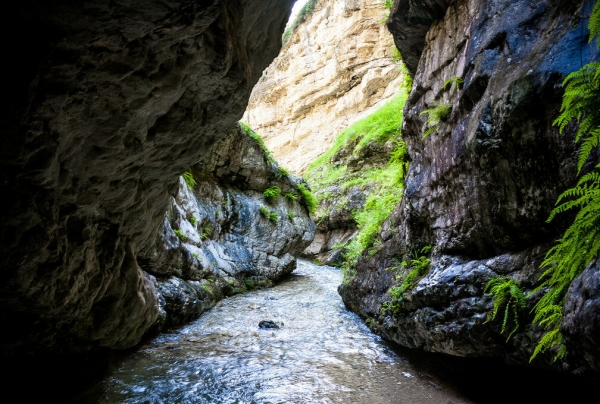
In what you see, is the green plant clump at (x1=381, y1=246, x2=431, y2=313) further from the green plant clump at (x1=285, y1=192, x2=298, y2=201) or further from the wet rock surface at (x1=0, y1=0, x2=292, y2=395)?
the green plant clump at (x1=285, y1=192, x2=298, y2=201)

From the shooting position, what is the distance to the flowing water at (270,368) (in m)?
4.55

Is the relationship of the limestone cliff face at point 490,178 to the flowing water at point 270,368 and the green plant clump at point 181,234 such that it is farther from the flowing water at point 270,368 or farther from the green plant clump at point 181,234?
the green plant clump at point 181,234

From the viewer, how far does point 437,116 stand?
19.3ft

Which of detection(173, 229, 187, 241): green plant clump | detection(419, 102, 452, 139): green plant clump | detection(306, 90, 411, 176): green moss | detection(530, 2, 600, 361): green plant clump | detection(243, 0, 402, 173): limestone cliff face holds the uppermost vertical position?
detection(243, 0, 402, 173): limestone cliff face

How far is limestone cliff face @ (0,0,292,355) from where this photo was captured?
2.14 meters

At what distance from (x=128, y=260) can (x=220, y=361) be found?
2.52 meters

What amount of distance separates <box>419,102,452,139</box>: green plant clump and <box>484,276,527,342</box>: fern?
299 centimetres

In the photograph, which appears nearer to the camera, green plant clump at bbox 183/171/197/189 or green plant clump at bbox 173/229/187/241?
green plant clump at bbox 173/229/187/241

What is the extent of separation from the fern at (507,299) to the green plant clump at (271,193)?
10955mm

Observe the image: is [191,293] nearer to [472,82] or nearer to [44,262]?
[44,262]

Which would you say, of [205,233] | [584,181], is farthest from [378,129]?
[584,181]

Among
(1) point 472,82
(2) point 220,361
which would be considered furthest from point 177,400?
(1) point 472,82

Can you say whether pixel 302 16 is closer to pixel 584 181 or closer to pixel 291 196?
pixel 291 196

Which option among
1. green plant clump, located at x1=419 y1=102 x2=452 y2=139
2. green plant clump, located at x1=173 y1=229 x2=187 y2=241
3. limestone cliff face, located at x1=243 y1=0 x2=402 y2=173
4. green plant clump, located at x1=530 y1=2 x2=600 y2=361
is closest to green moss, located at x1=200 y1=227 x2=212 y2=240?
green plant clump, located at x1=173 y1=229 x2=187 y2=241
